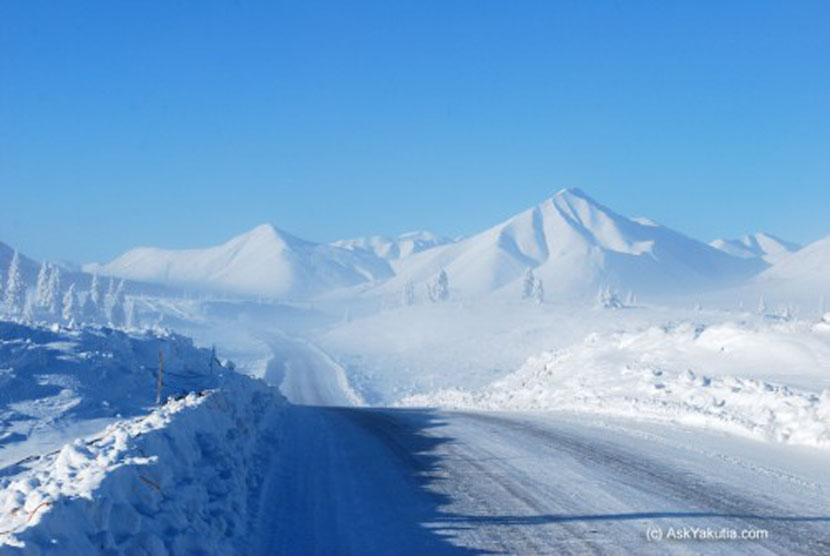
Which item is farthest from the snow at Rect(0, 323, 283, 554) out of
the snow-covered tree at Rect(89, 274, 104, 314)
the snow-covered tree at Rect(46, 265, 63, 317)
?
the snow-covered tree at Rect(46, 265, 63, 317)

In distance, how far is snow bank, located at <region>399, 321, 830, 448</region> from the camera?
1783 cm

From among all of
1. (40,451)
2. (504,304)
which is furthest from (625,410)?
(504,304)

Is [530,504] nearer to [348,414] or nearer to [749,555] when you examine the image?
[749,555]

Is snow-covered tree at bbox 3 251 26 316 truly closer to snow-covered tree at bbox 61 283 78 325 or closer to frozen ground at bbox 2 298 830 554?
snow-covered tree at bbox 61 283 78 325

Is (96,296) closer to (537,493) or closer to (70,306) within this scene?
(70,306)

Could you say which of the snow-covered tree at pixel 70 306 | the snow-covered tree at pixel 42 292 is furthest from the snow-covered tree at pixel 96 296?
the snow-covered tree at pixel 42 292

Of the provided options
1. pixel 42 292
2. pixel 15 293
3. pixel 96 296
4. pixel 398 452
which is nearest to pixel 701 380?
pixel 398 452

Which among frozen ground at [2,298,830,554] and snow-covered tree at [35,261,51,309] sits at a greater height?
snow-covered tree at [35,261,51,309]

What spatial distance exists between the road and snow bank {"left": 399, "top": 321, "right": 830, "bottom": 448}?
7.46 ft

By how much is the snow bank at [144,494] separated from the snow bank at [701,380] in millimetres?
12966

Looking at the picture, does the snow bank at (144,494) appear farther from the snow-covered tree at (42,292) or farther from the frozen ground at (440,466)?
the snow-covered tree at (42,292)

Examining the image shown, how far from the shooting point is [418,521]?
29.6 ft

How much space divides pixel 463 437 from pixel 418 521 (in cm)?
752

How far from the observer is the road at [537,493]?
8102 millimetres
